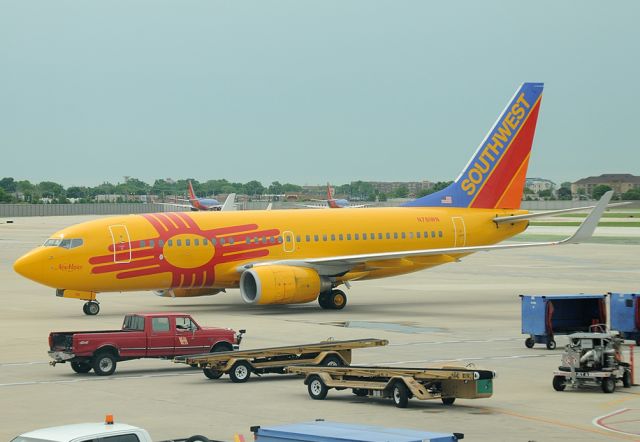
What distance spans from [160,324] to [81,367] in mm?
2372

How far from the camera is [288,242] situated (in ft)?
165

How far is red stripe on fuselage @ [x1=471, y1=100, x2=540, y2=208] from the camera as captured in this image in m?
55.6

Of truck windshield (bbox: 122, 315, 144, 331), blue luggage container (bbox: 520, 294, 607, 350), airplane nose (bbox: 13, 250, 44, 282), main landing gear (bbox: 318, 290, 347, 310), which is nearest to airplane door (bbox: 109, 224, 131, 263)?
airplane nose (bbox: 13, 250, 44, 282)

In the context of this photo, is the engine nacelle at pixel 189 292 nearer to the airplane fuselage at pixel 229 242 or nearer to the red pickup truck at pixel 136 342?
the airplane fuselage at pixel 229 242

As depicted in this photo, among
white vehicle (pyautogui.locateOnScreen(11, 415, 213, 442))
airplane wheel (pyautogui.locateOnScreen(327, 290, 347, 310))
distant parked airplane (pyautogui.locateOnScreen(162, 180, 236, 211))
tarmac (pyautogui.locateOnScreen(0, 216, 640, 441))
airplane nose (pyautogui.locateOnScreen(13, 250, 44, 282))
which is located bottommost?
tarmac (pyautogui.locateOnScreen(0, 216, 640, 441))

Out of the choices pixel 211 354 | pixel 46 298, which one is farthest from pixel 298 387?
pixel 46 298

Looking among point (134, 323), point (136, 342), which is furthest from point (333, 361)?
point (134, 323)

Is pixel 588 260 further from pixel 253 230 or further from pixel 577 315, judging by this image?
pixel 577 315

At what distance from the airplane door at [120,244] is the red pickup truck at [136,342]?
48.1ft

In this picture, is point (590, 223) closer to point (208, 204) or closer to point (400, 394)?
point (400, 394)

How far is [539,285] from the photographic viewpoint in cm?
6119

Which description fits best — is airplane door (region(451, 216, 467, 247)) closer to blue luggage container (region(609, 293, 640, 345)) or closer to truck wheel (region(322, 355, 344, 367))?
blue luggage container (region(609, 293, 640, 345))

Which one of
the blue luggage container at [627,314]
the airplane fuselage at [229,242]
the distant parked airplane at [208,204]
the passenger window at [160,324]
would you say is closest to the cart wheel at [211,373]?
the passenger window at [160,324]

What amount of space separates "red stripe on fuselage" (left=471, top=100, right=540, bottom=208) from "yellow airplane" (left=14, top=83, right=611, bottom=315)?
0.05 m
